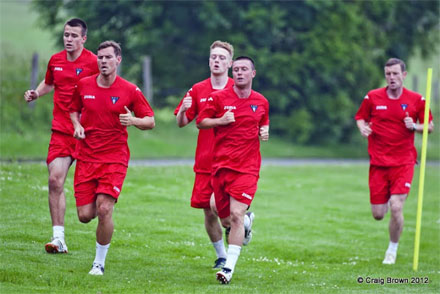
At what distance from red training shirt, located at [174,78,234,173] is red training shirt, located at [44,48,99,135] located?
155 cm

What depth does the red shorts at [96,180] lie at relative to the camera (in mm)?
10625

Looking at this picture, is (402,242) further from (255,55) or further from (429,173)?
(255,55)

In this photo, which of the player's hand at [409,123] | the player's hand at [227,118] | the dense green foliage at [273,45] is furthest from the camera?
the dense green foliage at [273,45]

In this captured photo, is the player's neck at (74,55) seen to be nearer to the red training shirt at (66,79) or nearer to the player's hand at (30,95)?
the red training shirt at (66,79)

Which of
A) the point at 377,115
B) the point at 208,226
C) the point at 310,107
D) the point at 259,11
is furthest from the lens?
the point at 310,107

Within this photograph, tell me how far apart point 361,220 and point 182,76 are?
20.6 meters

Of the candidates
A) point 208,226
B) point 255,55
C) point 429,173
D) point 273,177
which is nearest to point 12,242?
point 208,226

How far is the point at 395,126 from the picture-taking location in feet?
44.8

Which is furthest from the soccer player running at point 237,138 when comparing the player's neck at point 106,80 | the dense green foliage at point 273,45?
the dense green foliage at point 273,45

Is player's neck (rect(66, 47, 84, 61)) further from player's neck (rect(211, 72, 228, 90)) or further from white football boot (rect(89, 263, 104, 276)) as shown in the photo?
white football boot (rect(89, 263, 104, 276))

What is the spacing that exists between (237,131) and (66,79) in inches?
111

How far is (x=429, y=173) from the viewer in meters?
29.6

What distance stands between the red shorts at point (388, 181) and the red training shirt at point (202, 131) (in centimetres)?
347

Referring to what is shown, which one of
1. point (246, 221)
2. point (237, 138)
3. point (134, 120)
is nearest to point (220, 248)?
point (246, 221)
